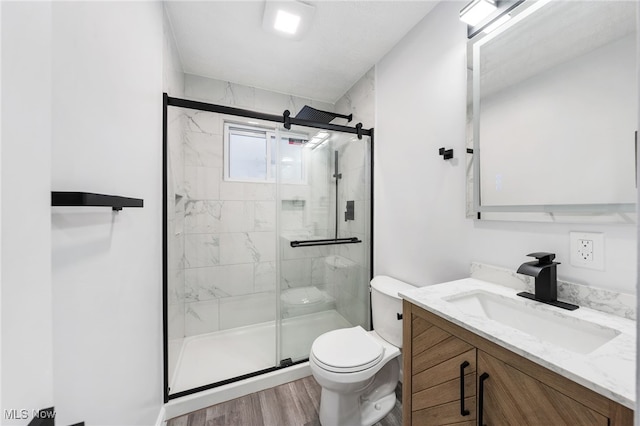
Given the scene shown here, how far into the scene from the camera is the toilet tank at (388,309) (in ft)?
5.01

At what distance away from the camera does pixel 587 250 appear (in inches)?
36.9

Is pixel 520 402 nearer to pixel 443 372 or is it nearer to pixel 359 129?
pixel 443 372

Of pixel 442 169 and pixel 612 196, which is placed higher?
pixel 442 169

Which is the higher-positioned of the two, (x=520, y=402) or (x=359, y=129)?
(x=359, y=129)

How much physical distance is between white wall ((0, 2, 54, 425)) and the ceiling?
164 centimetres

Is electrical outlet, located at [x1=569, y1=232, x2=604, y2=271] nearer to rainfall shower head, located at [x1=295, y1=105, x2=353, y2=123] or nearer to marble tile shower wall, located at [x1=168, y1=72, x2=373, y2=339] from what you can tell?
marble tile shower wall, located at [x1=168, y1=72, x2=373, y2=339]

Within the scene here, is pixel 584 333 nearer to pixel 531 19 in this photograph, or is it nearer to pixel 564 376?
pixel 564 376

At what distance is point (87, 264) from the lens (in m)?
0.68

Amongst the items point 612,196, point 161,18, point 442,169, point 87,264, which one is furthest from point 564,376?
point 161,18

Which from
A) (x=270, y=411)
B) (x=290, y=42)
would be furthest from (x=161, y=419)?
(x=290, y=42)

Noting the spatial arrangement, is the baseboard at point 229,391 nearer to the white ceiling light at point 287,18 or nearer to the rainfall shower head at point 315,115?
the rainfall shower head at point 315,115

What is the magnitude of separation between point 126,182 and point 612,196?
1795 mm

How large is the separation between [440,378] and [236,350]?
1767 millimetres

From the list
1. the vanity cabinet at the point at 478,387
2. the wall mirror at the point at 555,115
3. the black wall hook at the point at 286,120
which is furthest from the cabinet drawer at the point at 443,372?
the black wall hook at the point at 286,120
